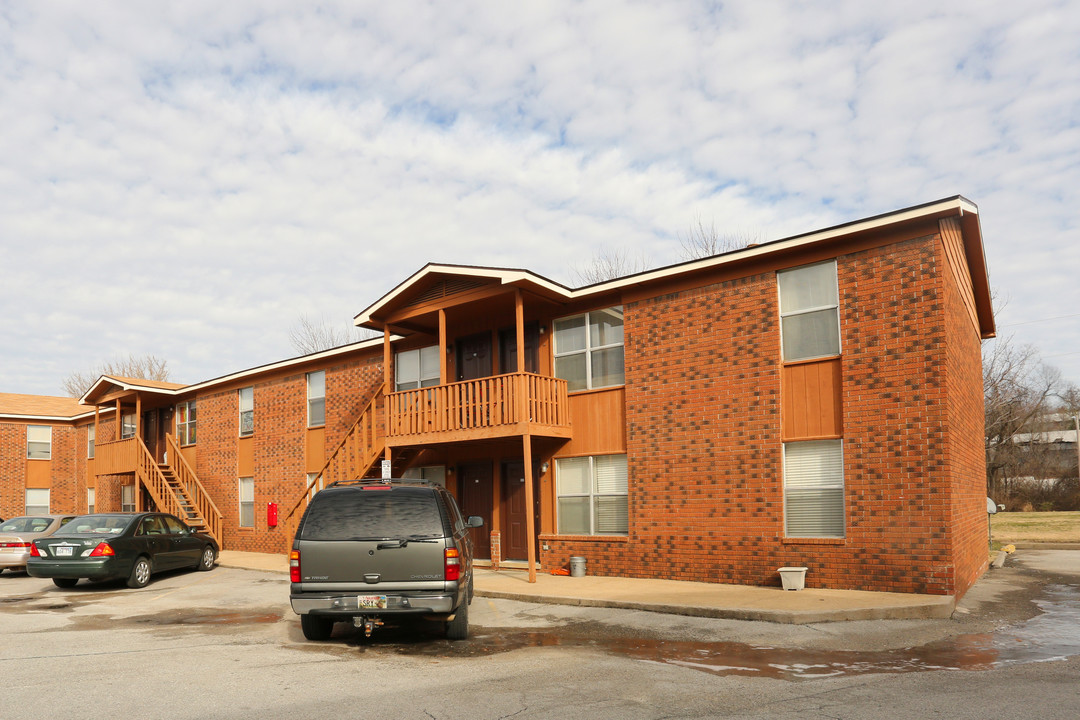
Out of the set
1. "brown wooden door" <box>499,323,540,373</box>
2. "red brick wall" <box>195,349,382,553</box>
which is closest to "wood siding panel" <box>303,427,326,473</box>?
"red brick wall" <box>195,349,382,553</box>

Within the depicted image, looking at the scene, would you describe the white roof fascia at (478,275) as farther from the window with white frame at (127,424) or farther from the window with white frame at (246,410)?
the window with white frame at (127,424)

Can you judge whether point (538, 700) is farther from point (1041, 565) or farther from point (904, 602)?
point (1041, 565)

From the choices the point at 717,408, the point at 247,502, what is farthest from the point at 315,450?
the point at 717,408

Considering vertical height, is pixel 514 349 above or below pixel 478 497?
above

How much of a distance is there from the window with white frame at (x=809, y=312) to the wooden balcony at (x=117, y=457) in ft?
72.3

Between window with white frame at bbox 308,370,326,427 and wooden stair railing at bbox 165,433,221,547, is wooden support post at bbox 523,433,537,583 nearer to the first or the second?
window with white frame at bbox 308,370,326,427

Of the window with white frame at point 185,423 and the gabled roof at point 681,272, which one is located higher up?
the gabled roof at point 681,272

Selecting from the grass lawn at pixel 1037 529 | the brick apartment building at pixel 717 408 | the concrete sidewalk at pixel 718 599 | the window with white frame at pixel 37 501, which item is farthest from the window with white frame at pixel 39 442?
the grass lawn at pixel 1037 529

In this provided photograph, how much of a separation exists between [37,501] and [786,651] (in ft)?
122

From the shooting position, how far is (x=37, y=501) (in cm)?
3669

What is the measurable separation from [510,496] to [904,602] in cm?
901

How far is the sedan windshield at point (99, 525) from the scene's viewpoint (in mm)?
16297

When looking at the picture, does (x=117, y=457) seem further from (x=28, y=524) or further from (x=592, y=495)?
(x=592, y=495)

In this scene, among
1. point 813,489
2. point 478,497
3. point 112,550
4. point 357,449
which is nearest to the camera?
point 813,489
